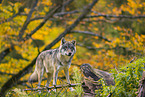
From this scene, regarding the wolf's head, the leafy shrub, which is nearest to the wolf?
the wolf's head

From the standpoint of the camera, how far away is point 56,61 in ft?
21.0

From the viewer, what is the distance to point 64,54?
6055 mm

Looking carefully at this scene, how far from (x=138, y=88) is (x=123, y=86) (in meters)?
0.24

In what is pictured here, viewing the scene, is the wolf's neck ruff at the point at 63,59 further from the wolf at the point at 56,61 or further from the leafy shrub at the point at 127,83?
the leafy shrub at the point at 127,83

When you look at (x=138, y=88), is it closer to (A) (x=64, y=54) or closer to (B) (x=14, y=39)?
(A) (x=64, y=54)

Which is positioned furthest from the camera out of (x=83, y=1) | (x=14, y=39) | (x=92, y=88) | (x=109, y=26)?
(x=83, y=1)

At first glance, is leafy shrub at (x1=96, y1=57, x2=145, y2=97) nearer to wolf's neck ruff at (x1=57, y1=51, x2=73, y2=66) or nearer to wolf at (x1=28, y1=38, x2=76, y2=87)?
wolf at (x1=28, y1=38, x2=76, y2=87)

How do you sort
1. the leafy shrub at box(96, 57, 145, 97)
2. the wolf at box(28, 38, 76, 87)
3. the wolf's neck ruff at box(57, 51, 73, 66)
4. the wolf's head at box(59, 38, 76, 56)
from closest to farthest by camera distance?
the leafy shrub at box(96, 57, 145, 97), the wolf's head at box(59, 38, 76, 56), the wolf at box(28, 38, 76, 87), the wolf's neck ruff at box(57, 51, 73, 66)

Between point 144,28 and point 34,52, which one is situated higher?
point 144,28

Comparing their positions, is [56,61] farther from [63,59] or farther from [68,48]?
[68,48]

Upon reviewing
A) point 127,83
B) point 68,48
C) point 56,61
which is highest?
point 68,48

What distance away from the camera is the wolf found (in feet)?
20.0

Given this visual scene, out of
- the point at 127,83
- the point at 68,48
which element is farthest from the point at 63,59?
the point at 127,83

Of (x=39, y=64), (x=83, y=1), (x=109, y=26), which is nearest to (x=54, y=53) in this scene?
(x=39, y=64)
